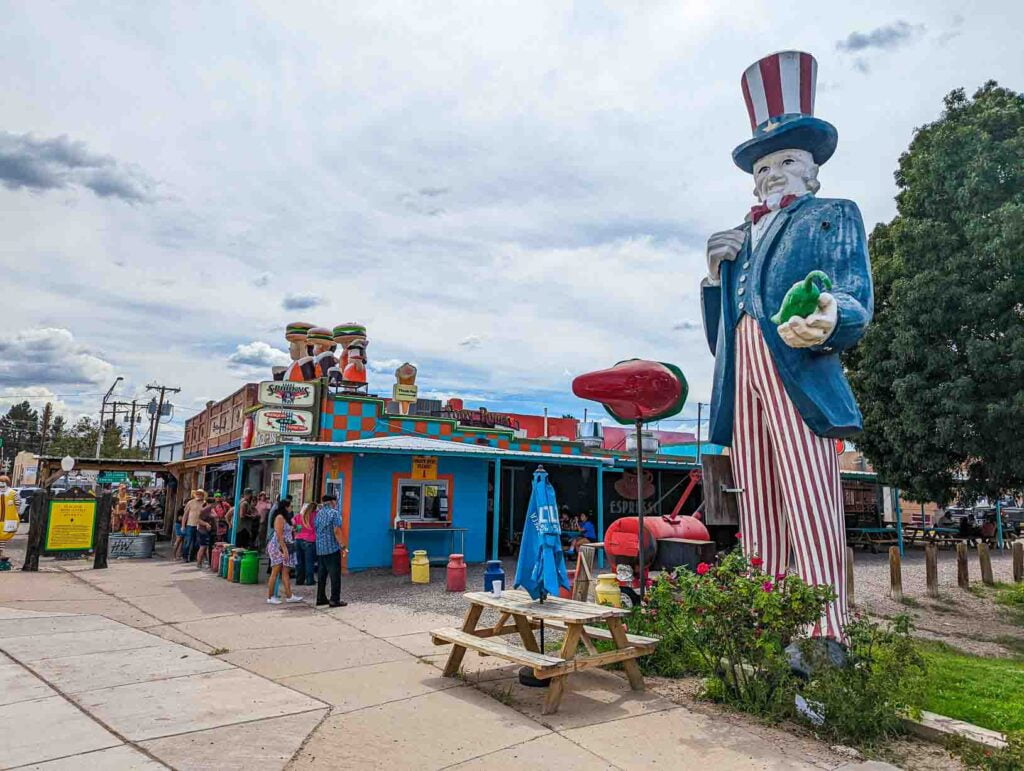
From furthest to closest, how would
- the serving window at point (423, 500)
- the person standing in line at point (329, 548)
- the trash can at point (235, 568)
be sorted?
the serving window at point (423, 500), the trash can at point (235, 568), the person standing in line at point (329, 548)

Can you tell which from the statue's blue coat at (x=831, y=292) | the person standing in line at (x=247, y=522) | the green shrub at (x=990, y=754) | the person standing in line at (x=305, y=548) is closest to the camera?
the green shrub at (x=990, y=754)

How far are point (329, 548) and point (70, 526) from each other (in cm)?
832

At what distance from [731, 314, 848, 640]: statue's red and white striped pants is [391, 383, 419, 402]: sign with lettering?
12956 mm

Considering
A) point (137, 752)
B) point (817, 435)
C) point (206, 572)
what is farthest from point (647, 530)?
point (206, 572)

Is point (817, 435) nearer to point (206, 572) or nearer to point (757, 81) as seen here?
point (757, 81)

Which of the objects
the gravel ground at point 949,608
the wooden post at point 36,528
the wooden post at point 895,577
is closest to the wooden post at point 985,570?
the gravel ground at point 949,608

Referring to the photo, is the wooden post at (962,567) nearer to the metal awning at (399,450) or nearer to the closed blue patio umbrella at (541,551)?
the metal awning at (399,450)

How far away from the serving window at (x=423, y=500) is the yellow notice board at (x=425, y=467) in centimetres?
11

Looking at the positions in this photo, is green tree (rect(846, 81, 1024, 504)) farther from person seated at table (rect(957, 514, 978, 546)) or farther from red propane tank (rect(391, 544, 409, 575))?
person seated at table (rect(957, 514, 978, 546))

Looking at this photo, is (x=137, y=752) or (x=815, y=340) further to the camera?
(x=815, y=340)

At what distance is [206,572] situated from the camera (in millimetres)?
13750

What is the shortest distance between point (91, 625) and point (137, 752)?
186 inches

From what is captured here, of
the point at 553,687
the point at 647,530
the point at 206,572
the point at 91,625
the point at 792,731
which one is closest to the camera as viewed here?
the point at 792,731

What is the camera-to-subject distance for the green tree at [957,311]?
990 cm
